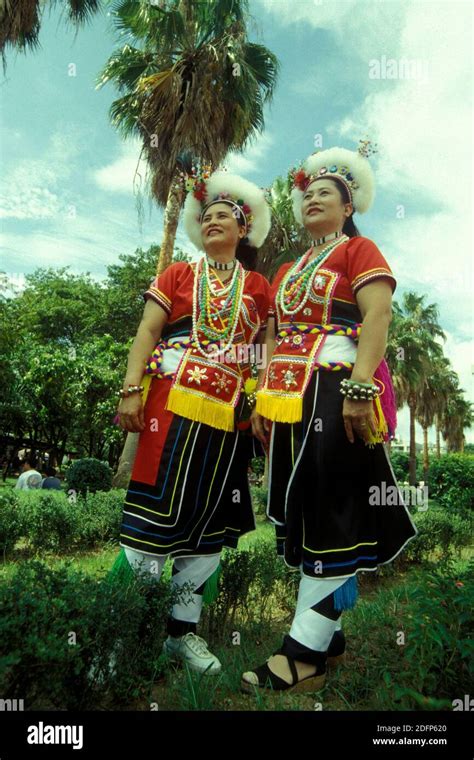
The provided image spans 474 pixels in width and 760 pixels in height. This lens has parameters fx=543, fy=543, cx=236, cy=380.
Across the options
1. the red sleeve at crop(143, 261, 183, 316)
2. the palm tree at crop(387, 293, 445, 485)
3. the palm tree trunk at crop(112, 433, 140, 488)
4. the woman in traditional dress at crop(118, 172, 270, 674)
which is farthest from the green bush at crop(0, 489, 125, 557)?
the palm tree at crop(387, 293, 445, 485)

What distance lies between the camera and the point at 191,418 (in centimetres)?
287

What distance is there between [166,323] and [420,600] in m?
1.97

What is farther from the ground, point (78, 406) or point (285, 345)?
point (78, 406)

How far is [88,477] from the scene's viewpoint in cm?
931

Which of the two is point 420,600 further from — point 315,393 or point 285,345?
point 285,345

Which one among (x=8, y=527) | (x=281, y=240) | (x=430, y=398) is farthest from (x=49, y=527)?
(x=430, y=398)

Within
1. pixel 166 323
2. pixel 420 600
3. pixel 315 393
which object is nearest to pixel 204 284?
pixel 166 323

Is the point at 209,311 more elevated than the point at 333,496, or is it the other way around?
the point at 209,311

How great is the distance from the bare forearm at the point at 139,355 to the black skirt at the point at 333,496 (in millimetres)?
832

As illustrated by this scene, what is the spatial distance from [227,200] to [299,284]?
809 mm

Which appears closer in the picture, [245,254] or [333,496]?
[333,496]

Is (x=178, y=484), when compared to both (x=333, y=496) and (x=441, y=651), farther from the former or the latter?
(x=441, y=651)

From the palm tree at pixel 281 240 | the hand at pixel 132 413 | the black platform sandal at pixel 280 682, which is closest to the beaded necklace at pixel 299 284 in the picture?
the hand at pixel 132 413
